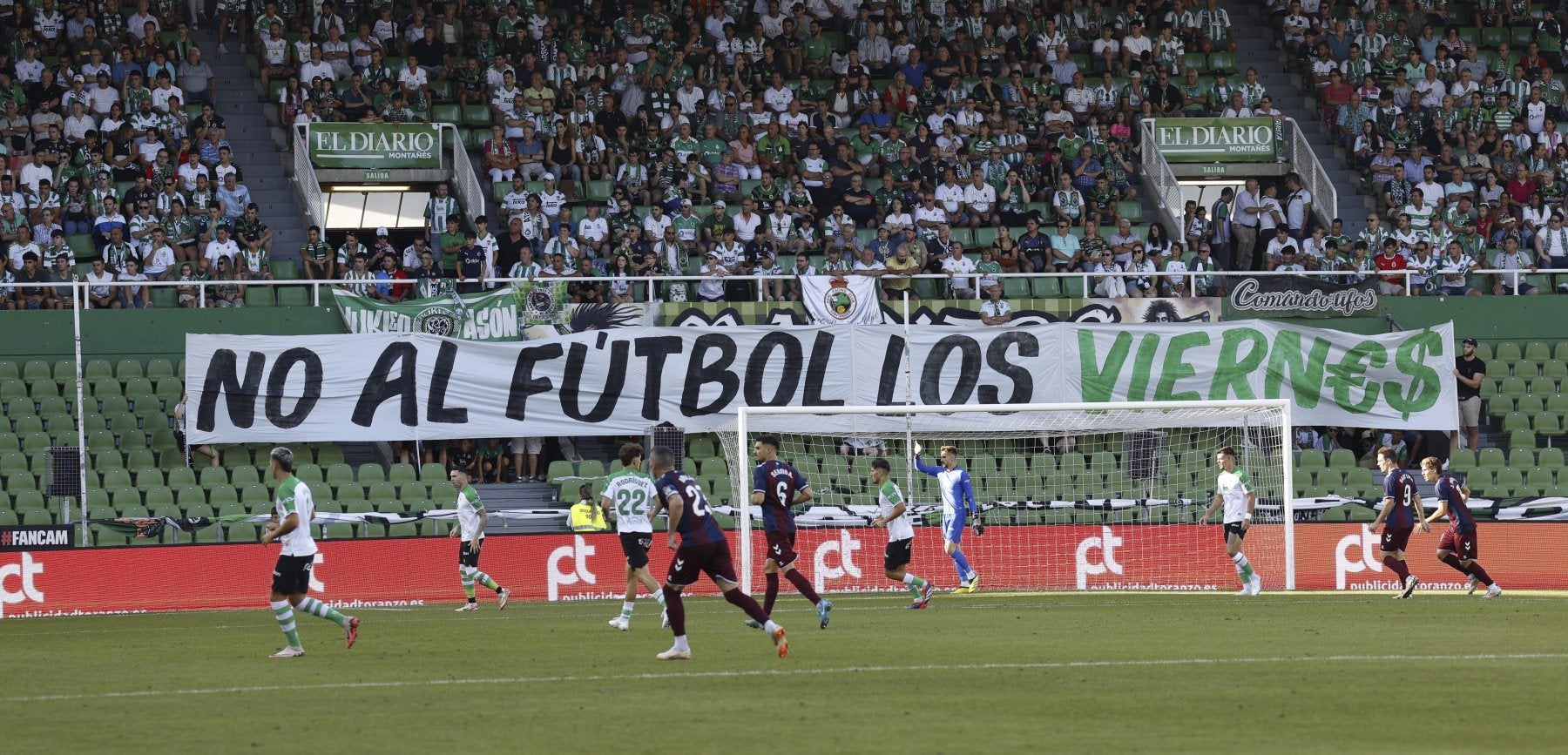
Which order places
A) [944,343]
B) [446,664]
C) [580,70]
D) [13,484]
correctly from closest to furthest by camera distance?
[446,664] → [13,484] → [944,343] → [580,70]

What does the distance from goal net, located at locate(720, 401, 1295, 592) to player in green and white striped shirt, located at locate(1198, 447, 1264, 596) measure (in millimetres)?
1057

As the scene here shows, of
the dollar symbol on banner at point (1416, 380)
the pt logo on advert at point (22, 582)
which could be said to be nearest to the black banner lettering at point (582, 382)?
the pt logo on advert at point (22, 582)

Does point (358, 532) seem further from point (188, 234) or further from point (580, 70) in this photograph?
point (580, 70)

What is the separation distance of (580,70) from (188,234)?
7.78m

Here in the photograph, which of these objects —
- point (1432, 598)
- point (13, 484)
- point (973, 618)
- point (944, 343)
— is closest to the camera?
point (973, 618)

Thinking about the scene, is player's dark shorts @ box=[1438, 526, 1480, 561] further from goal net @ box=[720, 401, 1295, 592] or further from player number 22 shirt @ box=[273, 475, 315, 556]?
player number 22 shirt @ box=[273, 475, 315, 556]

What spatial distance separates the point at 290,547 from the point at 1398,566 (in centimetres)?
1323

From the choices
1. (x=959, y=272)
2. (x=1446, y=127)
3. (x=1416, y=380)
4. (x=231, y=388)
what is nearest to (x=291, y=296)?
(x=231, y=388)

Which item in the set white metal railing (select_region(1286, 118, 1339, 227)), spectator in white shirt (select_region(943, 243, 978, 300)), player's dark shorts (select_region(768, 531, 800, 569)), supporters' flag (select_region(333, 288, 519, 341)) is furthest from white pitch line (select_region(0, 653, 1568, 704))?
white metal railing (select_region(1286, 118, 1339, 227))

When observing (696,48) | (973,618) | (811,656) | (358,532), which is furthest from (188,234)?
(811,656)

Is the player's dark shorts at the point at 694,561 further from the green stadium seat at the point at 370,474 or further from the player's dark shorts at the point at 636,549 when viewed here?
the green stadium seat at the point at 370,474

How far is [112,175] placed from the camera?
30.2 m

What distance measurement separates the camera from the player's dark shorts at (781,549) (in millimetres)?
20003

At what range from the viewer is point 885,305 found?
3016 cm
